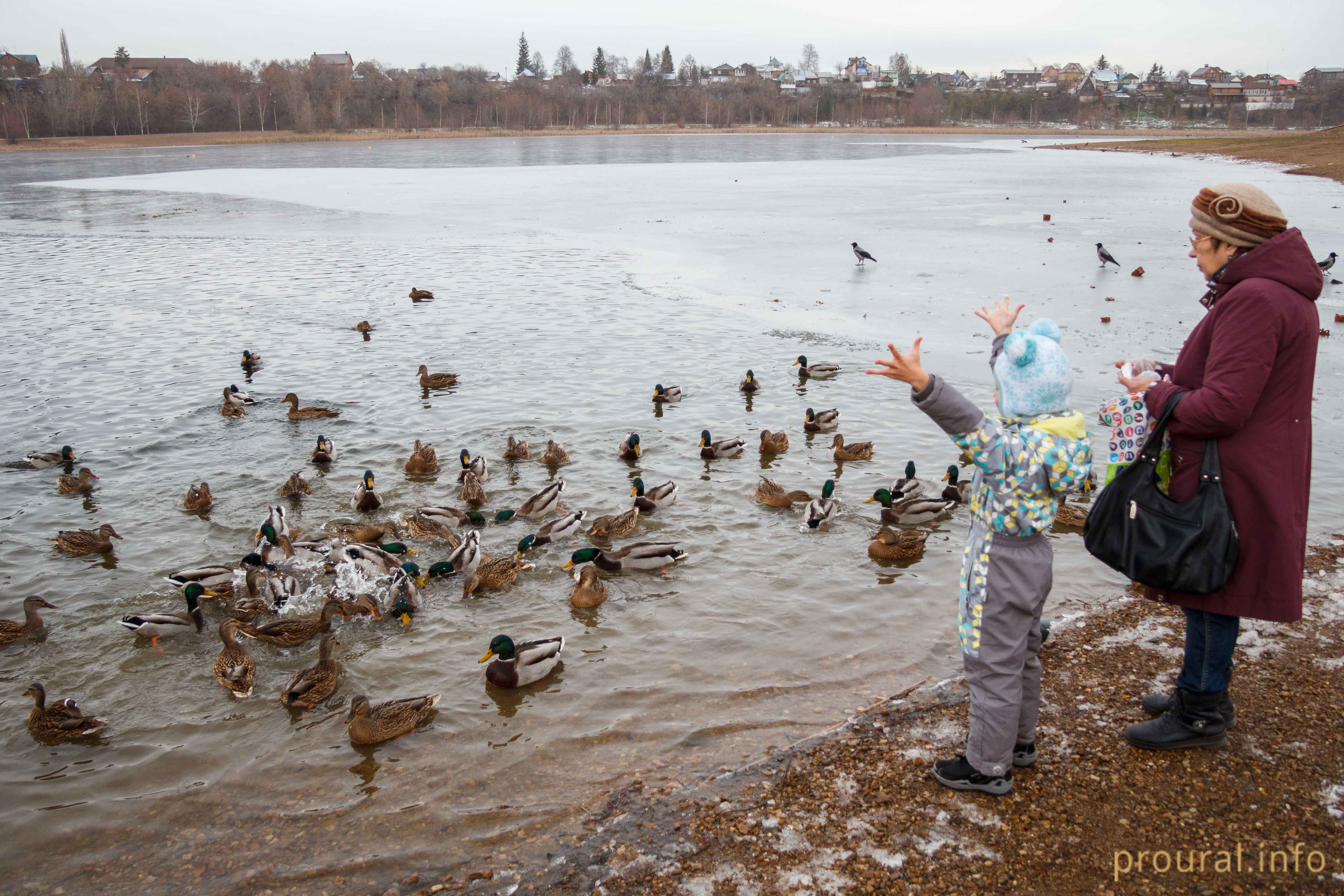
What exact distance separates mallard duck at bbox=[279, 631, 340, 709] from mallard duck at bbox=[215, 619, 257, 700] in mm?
254

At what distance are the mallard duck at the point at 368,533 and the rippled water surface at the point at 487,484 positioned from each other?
1.14 ft

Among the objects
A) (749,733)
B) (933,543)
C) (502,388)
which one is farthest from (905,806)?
(502,388)

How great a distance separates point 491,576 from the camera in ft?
25.1

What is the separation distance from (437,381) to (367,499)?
4.30m

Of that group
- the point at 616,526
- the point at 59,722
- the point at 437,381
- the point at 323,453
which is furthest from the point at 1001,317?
the point at 437,381

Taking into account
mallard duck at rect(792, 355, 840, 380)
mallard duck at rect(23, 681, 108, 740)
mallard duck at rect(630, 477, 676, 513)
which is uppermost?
mallard duck at rect(792, 355, 840, 380)

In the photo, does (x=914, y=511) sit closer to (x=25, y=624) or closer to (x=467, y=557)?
(x=467, y=557)

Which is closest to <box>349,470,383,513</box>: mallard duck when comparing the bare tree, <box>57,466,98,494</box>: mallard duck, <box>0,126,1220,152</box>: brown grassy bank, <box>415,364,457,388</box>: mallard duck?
<box>57,466,98,494</box>: mallard duck

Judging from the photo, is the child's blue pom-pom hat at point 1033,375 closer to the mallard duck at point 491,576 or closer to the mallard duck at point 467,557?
the mallard duck at point 491,576

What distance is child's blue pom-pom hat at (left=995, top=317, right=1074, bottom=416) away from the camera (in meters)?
3.83

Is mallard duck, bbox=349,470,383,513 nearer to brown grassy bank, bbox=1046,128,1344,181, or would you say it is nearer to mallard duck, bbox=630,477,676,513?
mallard duck, bbox=630,477,676,513

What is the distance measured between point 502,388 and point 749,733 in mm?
8552

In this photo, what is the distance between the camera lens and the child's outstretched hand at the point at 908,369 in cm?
365

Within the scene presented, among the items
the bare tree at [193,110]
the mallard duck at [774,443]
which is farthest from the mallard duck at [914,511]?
the bare tree at [193,110]
